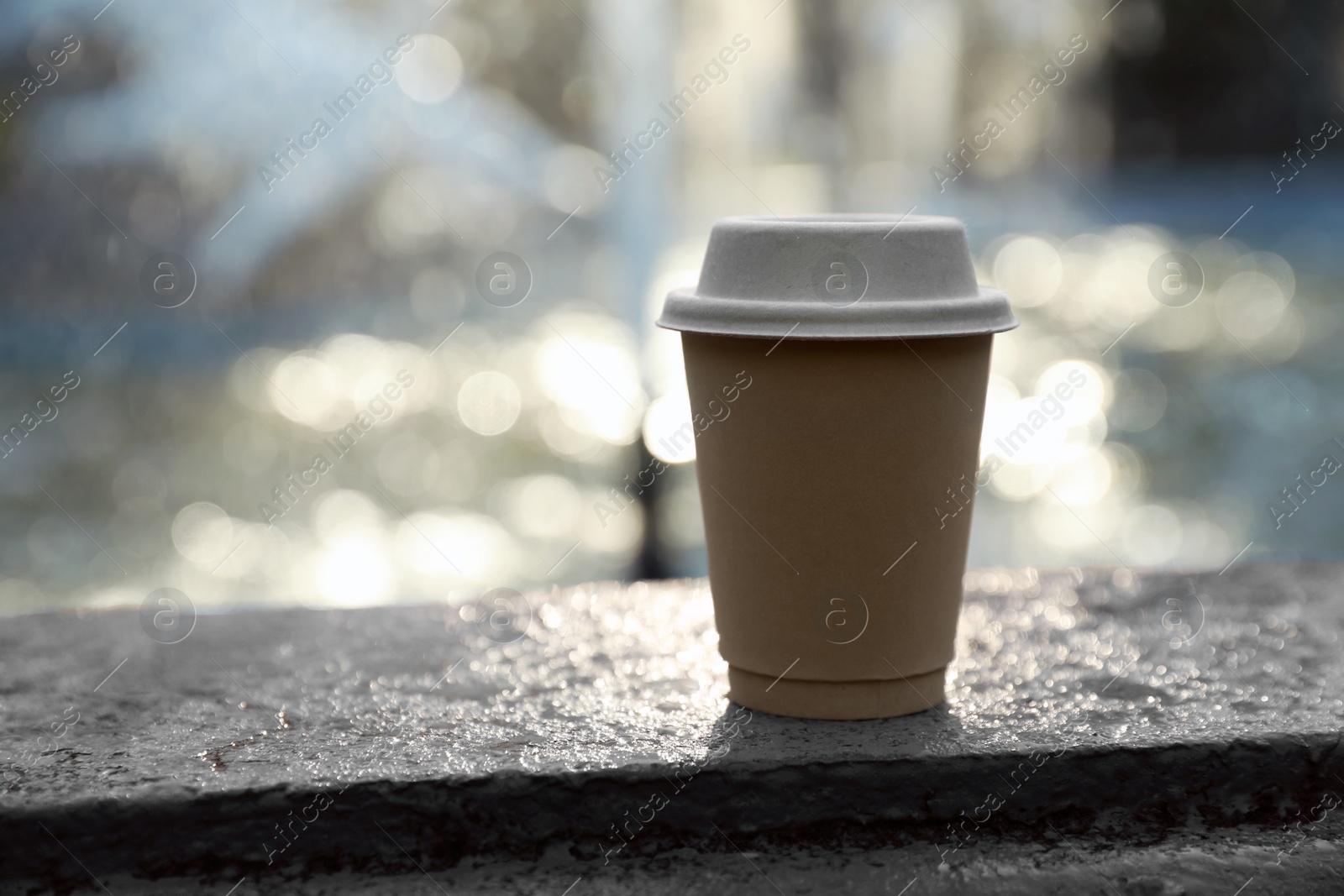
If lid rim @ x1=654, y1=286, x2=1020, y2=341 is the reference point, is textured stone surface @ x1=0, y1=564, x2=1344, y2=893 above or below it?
below

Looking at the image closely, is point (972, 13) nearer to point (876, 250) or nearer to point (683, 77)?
point (683, 77)

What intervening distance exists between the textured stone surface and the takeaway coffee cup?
0.44 ft

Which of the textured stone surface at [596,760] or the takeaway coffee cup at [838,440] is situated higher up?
the takeaway coffee cup at [838,440]

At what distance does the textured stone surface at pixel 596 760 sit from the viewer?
5.24 feet

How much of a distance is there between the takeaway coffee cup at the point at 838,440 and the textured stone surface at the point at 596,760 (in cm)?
13

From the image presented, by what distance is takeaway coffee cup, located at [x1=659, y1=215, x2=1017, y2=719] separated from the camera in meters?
1.62

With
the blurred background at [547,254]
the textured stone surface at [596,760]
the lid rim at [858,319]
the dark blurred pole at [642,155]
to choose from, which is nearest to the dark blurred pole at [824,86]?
the blurred background at [547,254]

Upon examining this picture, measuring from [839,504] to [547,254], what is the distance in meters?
5.86

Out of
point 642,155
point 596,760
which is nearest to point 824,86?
point 642,155

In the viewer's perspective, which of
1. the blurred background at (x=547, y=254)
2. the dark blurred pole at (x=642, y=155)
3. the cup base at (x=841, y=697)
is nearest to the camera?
the cup base at (x=841, y=697)

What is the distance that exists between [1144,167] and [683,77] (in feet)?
15.1

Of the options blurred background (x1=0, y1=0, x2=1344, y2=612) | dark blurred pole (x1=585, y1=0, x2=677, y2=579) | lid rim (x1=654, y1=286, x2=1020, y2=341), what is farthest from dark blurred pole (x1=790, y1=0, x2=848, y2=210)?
lid rim (x1=654, y1=286, x2=1020, y2=341)

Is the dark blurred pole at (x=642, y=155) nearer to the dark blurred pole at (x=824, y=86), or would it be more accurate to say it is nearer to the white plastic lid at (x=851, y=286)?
the dark blurred pole at (x=824, y=86)

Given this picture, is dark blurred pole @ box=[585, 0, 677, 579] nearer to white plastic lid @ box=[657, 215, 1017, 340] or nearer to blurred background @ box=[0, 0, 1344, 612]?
blurred background @ box=[0, 0, 1344, 612]
